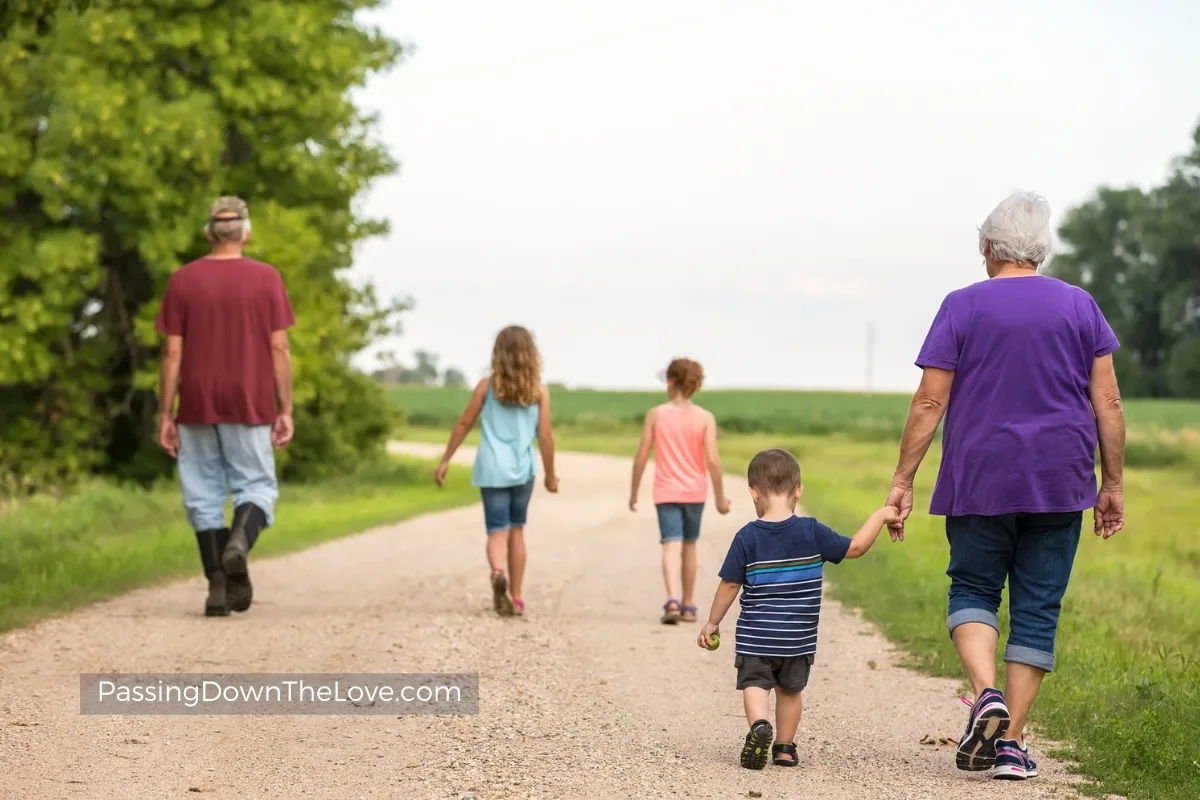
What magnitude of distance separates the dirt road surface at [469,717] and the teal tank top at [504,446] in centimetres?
95

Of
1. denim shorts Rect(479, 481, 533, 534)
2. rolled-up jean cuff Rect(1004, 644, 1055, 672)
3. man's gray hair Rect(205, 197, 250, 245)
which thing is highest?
A: man's gray hair Rect(205, 197, 250, 245)

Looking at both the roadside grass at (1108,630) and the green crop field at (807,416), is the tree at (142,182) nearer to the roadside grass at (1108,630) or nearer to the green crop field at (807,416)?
the roadside grass at (1108,630)

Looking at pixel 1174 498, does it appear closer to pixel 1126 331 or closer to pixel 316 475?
pixel 316 475

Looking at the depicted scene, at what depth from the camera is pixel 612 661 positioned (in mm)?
9039

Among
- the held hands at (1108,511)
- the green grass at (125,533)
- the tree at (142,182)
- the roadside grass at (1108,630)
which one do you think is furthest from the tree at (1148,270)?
the held hands at (1108,511)

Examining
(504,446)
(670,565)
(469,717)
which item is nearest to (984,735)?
(469,717)

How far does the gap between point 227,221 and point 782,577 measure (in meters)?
5.62

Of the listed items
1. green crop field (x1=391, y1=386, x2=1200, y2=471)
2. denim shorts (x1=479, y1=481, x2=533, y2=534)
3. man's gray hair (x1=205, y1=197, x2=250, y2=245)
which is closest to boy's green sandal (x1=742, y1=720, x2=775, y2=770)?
denim shorts (x1=479, y1=481, x2=533, y2=534)

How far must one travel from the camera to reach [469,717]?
23.1ft

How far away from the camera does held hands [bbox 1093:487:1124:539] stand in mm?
6457

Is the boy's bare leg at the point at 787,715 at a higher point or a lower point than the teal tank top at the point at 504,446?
lower

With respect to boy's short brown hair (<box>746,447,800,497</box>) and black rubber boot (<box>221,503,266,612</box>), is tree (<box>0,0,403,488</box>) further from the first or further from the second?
boy's short brown hair (<box>746,447,800,497</box>)

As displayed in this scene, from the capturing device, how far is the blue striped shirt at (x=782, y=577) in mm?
6301

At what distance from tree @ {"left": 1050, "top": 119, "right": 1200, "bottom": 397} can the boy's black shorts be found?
73.9m
